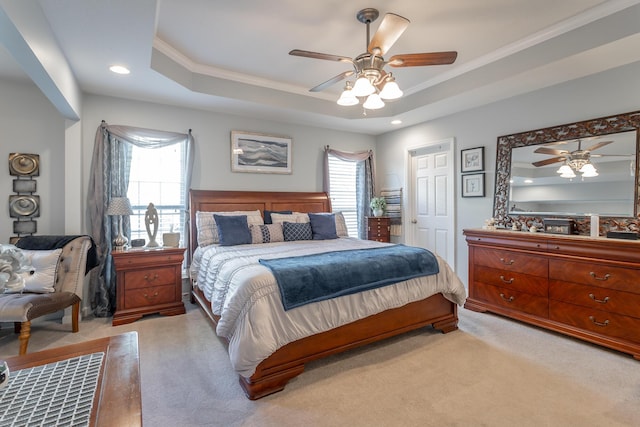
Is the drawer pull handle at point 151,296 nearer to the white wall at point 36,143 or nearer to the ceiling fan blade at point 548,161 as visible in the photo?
the white wall at point 36,143

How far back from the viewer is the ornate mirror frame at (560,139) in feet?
9.66

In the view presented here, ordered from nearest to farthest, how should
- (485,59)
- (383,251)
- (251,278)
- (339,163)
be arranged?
(251,278), (383,251), (485,59), (339,163)

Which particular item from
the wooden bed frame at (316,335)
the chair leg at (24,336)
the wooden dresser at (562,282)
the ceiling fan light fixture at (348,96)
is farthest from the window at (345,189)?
the chair leg at (24,336)

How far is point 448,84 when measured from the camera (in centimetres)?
389

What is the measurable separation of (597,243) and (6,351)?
5.25 m

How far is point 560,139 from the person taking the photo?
11.3 ft

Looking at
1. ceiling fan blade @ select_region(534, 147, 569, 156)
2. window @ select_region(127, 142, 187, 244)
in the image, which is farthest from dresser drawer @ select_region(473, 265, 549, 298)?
window @ select_region(127, 142, 187, 244)

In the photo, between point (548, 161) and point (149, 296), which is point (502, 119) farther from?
point (149, 296)

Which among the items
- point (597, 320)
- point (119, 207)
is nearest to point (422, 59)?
point (597, 320)

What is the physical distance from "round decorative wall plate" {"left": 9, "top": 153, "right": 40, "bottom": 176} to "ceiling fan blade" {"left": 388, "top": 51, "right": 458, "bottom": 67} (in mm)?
3813

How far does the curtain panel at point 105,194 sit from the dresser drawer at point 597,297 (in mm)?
4737

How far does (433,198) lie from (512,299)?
1947 mm

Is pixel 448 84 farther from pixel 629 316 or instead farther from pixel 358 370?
pixel 358 370

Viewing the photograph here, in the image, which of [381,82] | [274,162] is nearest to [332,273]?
[381,82]
